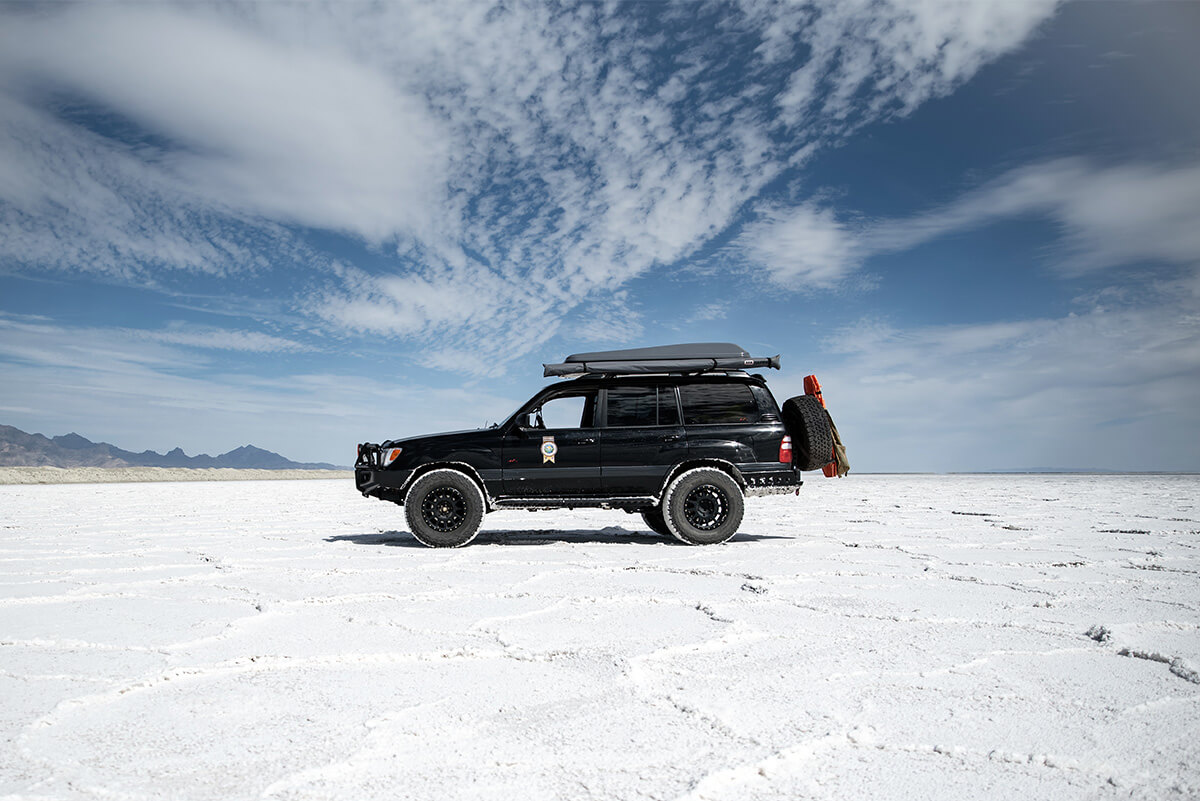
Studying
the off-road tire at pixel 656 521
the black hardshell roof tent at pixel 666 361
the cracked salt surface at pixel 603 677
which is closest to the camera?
the cracked salt surface at pixel 603 677

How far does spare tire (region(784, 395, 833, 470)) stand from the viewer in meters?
7.50

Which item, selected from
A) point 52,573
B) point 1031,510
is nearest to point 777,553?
point 52,573

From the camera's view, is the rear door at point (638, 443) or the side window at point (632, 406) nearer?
the rear door at point (638, 443)

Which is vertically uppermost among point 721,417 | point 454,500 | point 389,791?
point 721,417

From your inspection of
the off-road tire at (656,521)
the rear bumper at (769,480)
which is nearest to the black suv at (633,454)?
the rear bumper at (769,480)

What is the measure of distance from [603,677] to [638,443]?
15.2 feet

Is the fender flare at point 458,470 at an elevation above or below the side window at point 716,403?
below

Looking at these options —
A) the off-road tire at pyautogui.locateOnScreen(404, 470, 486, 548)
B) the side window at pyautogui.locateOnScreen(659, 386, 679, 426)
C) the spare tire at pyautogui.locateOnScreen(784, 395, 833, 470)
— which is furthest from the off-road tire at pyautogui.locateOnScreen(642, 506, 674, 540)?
the off-road tire at pyautogui.locateOnScreen(404, 470, 486, 548)

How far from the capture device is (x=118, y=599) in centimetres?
467

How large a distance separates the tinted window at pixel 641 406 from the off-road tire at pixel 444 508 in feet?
5.26

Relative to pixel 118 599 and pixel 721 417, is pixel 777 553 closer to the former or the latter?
pixel 721 417

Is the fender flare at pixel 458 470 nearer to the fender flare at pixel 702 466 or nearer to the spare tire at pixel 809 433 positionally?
the fender flare at pixel 702 466

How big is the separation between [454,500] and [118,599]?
3.25 m

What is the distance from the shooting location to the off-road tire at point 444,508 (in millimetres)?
7375
